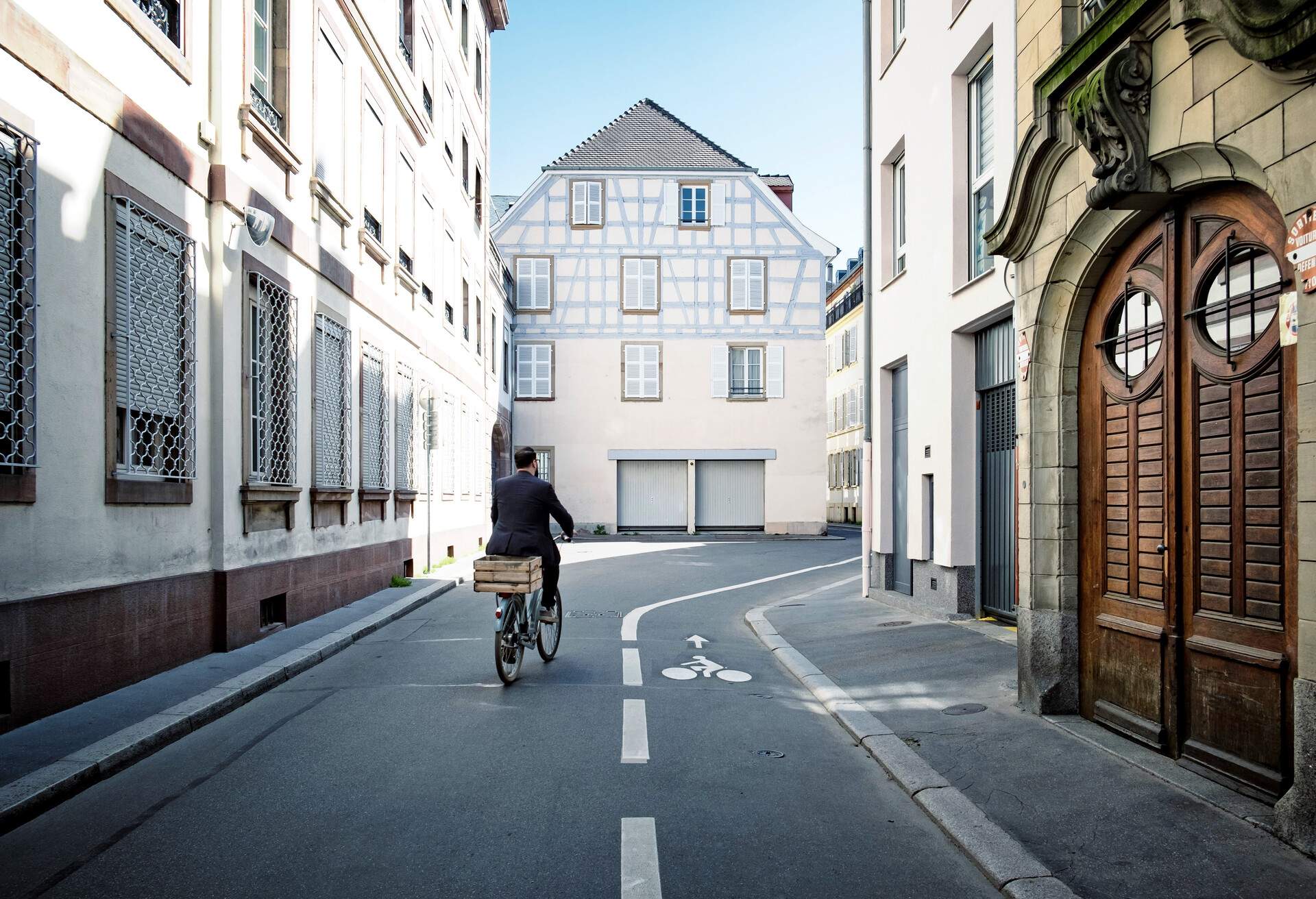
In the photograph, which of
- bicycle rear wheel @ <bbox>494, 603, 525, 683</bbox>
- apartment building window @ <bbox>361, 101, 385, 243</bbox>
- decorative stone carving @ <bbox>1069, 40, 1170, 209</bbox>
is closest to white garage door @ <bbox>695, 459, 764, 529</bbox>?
apartment building window @ <bbox>361, 101, 385, 243</bbox>

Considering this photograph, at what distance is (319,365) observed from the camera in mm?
12969

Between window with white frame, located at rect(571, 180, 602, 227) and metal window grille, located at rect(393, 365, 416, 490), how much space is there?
17.7 m

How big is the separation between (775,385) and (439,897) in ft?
104

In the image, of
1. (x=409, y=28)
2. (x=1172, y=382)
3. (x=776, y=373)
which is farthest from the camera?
(x=776, y=373)

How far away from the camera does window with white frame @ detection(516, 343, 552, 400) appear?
1380 inches

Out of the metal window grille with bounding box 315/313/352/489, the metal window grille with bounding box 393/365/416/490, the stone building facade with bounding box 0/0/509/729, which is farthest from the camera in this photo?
the metal window grille with bounding box 393/365/416/490

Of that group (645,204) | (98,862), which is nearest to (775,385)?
(645,204)

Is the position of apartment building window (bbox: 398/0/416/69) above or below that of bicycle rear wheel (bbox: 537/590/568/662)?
above

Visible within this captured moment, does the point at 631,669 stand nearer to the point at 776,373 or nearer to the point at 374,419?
the point at 374,419

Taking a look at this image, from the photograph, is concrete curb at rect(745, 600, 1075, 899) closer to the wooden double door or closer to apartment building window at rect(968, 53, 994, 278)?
the wooden double door

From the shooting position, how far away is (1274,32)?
4.29 metres

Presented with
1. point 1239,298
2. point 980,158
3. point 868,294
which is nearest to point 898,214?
point 868,294

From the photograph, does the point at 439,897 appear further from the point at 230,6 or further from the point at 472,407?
the point at 472,407

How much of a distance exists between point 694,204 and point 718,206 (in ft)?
2.72
